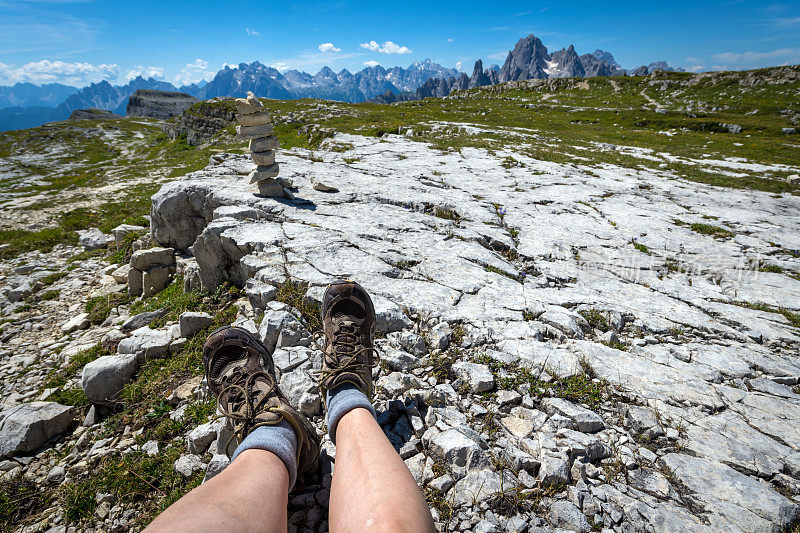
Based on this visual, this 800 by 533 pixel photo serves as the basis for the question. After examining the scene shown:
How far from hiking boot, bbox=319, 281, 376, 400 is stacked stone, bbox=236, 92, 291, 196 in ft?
20.1

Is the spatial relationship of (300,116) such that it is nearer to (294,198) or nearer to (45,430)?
(294,198)

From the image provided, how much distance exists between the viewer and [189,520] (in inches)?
91.6

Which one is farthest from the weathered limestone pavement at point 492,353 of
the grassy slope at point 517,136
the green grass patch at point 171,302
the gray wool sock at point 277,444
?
the grassy slope at point 517,136

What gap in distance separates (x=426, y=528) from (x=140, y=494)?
11.3ft

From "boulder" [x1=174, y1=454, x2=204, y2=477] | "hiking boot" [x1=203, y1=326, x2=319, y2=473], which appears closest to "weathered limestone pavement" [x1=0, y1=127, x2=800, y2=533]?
"boulder" [x1=174, y1=454, x2=204, y2=477]

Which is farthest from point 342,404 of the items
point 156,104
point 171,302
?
point 156,104

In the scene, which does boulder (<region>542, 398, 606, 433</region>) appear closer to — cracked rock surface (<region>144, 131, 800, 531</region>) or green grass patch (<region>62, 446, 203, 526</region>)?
cracked rock surface (<region>144, 131, 800, 531</region>)

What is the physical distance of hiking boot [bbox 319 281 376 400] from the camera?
386cm

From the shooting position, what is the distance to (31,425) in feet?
14.6

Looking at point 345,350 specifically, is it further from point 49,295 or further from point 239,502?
point 49,295

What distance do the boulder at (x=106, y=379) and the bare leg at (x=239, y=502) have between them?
3639mm

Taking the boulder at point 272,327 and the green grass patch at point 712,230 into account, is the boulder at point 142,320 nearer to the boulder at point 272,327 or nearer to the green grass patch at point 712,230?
the boulder at point 272,327

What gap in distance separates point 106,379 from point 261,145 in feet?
22.9

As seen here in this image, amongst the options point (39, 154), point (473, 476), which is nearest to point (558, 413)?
point (473, 476)
